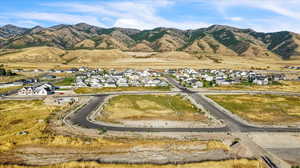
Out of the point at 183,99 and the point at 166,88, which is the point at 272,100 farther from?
the point at 166,88

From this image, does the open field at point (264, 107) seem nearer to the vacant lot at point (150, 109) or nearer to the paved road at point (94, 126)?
the vacant lot at point (150, 109)

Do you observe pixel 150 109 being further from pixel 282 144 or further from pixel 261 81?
pixel 261 81

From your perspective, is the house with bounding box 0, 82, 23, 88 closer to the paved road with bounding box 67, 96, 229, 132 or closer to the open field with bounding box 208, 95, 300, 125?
the paved road with bounding box 67, 96, 229, 132

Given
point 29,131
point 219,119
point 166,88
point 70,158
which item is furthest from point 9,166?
point 166,88

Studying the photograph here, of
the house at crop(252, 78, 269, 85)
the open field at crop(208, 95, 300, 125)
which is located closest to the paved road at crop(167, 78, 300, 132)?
the open field at crop(208, 95, 300, 125)

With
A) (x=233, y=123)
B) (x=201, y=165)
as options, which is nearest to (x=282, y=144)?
(x=233, y=123)

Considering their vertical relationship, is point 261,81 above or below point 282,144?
above

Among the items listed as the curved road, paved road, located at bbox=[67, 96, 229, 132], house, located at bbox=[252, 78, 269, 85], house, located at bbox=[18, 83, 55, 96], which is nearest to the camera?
paved road, located at bbox=[67, 96, 229, 132]
